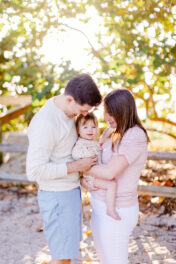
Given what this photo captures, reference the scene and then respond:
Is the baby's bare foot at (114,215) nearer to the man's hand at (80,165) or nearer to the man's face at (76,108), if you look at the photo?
the man's hand at (80,165)

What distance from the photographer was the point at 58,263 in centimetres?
239

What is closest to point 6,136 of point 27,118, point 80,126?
point 27,118

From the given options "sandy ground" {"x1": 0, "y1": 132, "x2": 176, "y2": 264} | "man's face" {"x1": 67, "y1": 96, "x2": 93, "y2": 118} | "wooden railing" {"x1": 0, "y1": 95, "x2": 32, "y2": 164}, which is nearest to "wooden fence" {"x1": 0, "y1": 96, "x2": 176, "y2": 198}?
"wooden railing" {"x1": 0, "y1": 95, "x2": 32, "y2": 164}

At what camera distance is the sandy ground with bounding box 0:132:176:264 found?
12.0 feet

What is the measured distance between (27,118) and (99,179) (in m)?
5.67

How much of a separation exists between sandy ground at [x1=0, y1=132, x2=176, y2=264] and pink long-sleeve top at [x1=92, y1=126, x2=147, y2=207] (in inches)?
56.8

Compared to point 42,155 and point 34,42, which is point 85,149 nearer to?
point 42,155

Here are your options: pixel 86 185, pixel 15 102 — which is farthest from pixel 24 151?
pixel 86 185

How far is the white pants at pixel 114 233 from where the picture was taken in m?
2.38

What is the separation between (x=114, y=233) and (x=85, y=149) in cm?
62

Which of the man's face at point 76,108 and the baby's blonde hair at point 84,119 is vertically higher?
the man's face at point 76,108

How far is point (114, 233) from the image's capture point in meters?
2.38

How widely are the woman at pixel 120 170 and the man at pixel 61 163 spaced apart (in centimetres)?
14

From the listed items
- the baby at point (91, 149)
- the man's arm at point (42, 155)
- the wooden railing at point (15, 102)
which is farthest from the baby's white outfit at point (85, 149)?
the wooden railing at point (15, 102)
